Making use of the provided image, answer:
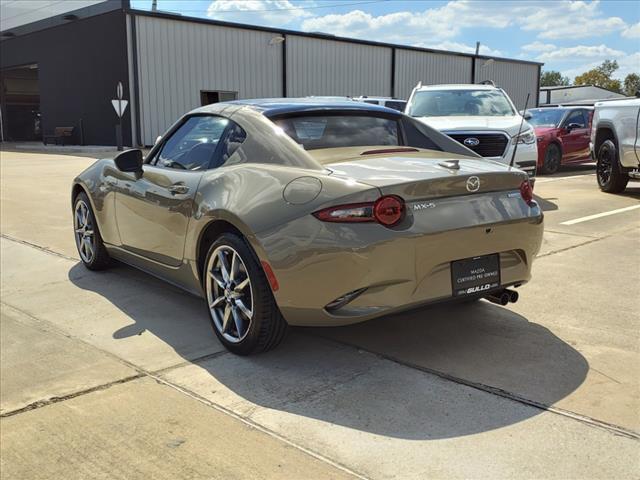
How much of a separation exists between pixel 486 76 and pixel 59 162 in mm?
27022

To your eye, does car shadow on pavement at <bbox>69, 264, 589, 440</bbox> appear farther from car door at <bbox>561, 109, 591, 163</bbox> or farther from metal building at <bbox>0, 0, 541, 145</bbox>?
metal building at <bbox>0, 0, 541, 145</bbox>

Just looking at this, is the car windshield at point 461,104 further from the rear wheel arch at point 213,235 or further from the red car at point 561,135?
the rear wheel arch at point 213,235

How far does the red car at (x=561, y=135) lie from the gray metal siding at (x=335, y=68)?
16.0m

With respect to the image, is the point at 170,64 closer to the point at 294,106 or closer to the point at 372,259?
the point at 294,106

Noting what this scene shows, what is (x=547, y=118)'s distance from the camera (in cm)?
1525

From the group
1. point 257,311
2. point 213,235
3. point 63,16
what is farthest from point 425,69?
point 257,311

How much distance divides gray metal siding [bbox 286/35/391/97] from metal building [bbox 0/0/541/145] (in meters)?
0.05

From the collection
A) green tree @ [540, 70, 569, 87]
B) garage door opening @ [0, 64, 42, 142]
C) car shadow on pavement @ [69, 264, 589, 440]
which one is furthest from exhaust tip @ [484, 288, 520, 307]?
green tree @ [540, 70, 569, 87]

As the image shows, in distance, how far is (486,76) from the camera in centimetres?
3778

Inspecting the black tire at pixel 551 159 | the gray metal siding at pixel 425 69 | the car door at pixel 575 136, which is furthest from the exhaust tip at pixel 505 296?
the gray metal siding at pixel 425 69

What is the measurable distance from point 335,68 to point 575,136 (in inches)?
705

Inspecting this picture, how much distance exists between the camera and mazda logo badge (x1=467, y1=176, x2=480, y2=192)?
11.4ft

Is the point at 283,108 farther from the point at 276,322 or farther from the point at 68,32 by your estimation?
the point at 68,32

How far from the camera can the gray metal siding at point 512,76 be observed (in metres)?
37.5
